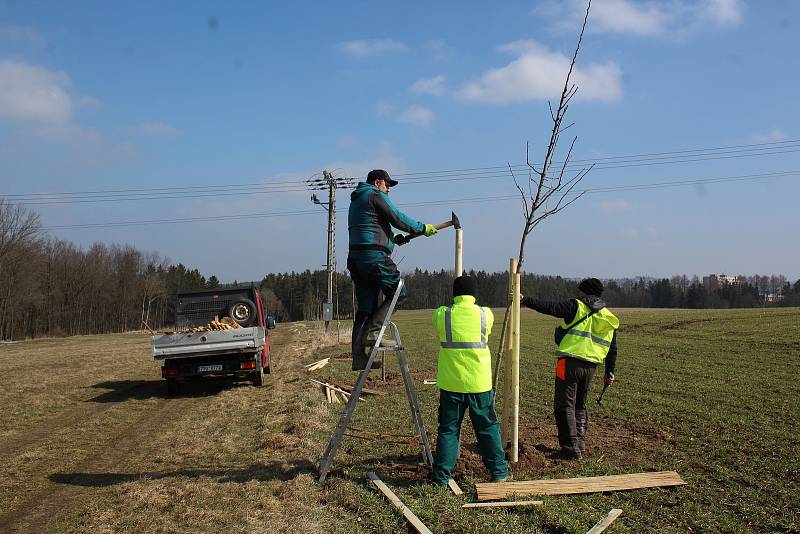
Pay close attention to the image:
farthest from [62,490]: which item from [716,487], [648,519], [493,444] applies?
[716,487]

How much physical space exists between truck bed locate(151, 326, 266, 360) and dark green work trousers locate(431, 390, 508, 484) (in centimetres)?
870

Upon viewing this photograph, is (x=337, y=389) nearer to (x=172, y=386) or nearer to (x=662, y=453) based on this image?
(x=172, y=386)

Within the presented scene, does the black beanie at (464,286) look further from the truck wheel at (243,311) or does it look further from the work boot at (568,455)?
the truck wheel at (243,311)

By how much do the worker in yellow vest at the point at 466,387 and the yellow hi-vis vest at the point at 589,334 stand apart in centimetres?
168

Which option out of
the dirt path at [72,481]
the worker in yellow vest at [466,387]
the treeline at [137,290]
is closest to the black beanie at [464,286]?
the worker in yellow vest at [466,387]

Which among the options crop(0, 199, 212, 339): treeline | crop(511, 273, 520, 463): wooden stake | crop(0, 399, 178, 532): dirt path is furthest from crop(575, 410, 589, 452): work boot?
crop(0, 199, 212, 339): treeline

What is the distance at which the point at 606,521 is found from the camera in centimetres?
477

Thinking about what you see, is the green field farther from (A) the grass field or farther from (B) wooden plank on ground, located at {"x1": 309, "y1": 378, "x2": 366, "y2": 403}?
(B) wooden plank on ground, located at {"x1": 309, "y1": 378, "x2": 366, "y2": 403}

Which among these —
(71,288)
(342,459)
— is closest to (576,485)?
(342,459)

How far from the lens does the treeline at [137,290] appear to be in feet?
184

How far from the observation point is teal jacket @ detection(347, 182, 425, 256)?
5.69 metres

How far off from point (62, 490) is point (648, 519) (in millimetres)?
6375

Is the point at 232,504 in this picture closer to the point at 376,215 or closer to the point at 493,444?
the point at 493,444

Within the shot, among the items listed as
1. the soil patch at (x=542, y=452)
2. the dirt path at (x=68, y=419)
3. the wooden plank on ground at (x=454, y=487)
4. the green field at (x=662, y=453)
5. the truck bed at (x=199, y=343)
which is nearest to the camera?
the green field at (x=662, y=453)
